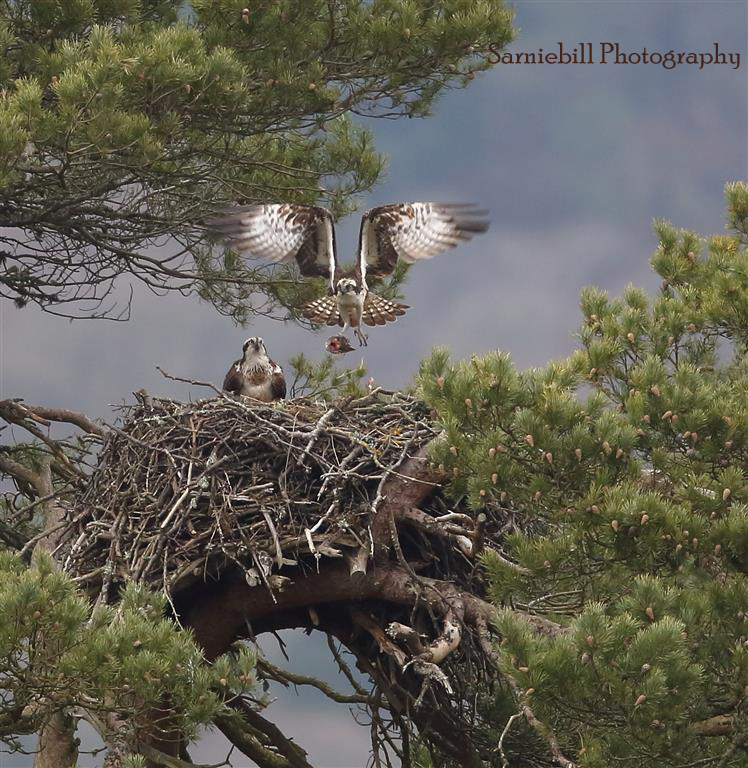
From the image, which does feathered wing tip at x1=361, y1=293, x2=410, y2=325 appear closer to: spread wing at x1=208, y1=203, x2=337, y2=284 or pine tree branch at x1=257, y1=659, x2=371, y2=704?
spread wing at x1=208, y1=203, x2=337, y2=284

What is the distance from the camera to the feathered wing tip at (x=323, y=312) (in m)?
10.1

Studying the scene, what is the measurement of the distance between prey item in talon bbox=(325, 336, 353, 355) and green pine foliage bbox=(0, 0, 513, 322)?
4.40 feet

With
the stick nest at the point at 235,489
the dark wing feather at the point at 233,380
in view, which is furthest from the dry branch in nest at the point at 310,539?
the dark wing feather at the point at 233,380

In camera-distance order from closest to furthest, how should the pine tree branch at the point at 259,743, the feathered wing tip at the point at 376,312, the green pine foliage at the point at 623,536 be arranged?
the green pine foliage at the point at 623,536
the pine tree branch at the point at 259,743
the feathered wing tip at the point at 376,312

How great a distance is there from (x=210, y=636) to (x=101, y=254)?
3.58 metres

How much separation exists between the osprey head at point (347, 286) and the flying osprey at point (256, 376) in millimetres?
691

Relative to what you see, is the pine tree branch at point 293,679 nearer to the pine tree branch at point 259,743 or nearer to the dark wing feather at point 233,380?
the pine tree branch at point 259,743

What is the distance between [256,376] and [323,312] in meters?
0.90

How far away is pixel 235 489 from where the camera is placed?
749 cm

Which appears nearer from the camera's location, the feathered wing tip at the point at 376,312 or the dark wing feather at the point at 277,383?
the dark wing feather at the point at 277,383

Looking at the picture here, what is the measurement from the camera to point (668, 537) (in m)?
5.73

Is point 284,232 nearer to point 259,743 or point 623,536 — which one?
point 259,743

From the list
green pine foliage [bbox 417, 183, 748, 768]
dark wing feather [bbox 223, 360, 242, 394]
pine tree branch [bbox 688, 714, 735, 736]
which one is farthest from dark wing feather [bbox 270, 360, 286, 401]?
pine tree branch [bbox 688, 714, 735, 736]

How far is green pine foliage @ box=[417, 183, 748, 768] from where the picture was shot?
5516mm
